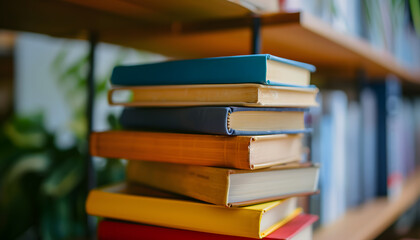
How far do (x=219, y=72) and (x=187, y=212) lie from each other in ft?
0.66

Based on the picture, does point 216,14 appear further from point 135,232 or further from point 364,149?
point 364,149

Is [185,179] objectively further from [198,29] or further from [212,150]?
[198,29]

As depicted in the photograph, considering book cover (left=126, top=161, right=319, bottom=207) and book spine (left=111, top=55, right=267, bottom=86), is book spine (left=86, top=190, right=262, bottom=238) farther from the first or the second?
book spine (left=111, top=55, right=267, bottom=86)

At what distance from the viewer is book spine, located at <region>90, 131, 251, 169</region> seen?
0.53 m

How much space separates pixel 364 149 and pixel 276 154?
2.53 feet

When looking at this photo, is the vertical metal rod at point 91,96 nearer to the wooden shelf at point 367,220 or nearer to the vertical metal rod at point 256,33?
the vertical metal rod at point 256,33

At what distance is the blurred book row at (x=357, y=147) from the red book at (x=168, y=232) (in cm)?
30

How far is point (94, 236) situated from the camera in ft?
3.05

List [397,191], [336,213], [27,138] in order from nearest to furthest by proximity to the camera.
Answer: [336,213]
[27,138]
[397,191]

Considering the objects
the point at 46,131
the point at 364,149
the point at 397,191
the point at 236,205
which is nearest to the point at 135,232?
the point at 236,205

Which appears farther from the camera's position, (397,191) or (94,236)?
(397,191)

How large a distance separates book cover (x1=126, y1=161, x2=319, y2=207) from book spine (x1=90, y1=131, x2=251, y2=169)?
2 cm

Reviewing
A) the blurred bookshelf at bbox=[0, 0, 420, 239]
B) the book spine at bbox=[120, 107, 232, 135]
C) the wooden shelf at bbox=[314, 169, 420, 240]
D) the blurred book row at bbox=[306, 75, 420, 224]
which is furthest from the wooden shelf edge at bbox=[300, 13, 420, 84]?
the wooden shelf at bbox=[314, 169, 420, 240]

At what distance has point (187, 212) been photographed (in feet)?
1.89
